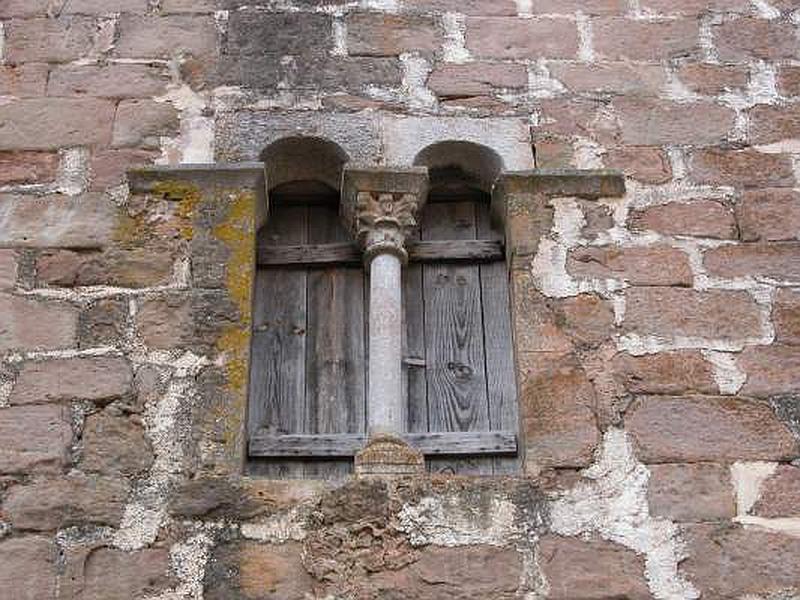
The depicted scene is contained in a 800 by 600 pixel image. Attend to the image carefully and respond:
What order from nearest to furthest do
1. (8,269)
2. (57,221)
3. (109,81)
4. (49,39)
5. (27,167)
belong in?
(8,269), (57,221), (27,167), (109,81), (49,39)

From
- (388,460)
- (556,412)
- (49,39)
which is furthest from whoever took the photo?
(49,39)

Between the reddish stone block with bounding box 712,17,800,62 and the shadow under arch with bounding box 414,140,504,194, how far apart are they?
0.91 meters

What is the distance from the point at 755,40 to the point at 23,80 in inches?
96.1

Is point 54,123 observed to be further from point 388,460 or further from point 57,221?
point 388,460

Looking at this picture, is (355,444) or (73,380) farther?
(355,444)

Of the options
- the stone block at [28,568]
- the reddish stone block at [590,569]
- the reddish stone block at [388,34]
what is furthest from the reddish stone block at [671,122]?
the stone block at [28,568]

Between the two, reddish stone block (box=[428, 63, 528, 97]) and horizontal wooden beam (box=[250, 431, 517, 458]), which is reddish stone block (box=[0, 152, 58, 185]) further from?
reddish stone block (box=[428, 63, 528, 97])

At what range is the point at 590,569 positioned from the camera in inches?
135

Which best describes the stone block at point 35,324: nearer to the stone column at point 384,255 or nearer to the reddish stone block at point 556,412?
the stone column at point 384,255

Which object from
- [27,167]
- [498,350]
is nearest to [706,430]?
[498,350]

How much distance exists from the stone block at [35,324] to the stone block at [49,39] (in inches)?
39.5

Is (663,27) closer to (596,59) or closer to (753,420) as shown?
(596,59)

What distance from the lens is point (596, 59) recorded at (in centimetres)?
459

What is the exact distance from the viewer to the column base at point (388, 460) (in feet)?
11.9
